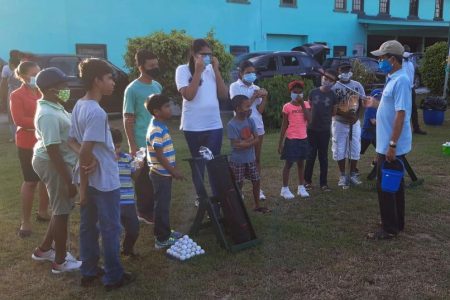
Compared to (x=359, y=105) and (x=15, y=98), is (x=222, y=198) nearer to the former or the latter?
(x=15, y=98)

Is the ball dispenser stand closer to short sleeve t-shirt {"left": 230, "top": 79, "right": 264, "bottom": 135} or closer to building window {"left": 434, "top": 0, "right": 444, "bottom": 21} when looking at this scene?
short sleeve t-shirt {"left": 230, "top": 79, "right": 264, "bottom": 135}

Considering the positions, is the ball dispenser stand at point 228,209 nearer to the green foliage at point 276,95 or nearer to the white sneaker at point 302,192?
the white sneaker at point 302,192

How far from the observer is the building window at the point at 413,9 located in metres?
28.8

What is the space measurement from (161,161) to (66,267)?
3.85 ft

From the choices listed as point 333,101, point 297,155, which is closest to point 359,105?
point 333,101

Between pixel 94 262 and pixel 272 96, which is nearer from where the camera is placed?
pixel 94 262

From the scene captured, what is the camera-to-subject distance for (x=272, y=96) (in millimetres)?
10930

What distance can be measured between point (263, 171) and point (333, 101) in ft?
5.64

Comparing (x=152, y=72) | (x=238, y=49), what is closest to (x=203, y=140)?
(x=152, y=72)

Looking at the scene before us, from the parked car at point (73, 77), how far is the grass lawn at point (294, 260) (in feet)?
20.2

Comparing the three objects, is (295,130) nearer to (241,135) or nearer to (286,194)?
(286,194)

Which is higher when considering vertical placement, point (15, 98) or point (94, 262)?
point (15, 98)

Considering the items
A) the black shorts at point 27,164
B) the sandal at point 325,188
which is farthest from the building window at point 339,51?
the black shorts at point 27,164

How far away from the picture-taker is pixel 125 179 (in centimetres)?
400
